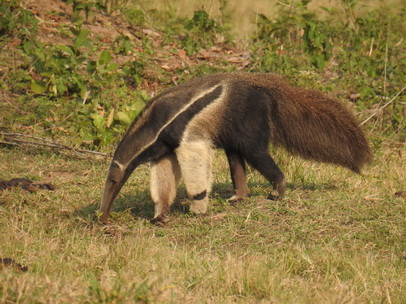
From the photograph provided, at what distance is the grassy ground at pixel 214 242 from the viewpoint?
4480 mm

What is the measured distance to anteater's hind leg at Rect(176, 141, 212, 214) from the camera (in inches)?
250

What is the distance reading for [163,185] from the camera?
6.64 metres

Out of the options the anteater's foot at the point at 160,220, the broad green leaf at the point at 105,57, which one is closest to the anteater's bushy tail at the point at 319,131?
the anteater's foot at the point at 160,220

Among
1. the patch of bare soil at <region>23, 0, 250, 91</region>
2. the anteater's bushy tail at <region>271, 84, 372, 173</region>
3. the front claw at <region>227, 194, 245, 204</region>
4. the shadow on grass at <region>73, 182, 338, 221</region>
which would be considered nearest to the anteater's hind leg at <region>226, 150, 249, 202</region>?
the front claw at <region>227, 194, 245, 204</region>

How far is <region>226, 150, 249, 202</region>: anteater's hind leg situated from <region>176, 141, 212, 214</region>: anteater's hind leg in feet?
1.50

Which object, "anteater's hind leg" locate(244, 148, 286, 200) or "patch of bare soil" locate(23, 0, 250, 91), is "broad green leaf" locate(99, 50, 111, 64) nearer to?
"patch of bare soil" locate(23, 0, 250, 91)

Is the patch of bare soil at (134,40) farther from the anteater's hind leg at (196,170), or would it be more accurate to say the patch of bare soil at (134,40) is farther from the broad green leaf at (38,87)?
the anteater's hind leg at (196,170)

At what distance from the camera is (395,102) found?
10.2 meters

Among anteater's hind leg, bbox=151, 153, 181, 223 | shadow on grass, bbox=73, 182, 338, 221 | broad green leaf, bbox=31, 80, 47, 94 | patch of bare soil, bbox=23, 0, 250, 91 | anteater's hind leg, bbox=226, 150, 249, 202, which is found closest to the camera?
anteater's hind leg, bbox=151, 153, 181, 223

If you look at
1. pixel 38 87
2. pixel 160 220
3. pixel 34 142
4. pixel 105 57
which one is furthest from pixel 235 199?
pixel 38 87

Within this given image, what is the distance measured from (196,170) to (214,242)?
0.79 meters

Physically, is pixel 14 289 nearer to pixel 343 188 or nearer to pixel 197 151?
pixel 197 151

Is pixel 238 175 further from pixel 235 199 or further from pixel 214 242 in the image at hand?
pixel 214 242

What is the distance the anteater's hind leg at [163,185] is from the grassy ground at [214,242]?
149mm
